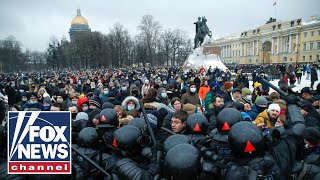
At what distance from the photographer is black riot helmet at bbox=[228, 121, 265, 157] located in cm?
261

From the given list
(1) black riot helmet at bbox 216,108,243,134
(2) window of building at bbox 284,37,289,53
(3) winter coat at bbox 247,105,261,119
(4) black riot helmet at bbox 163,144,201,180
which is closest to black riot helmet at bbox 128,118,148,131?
(1) black riot helmet at bbox 216,108,243,134

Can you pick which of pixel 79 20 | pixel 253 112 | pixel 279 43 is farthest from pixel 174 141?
pixel 79 20

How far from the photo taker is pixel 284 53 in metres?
80.6

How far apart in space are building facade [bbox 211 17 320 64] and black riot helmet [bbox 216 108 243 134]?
6845 centimetres

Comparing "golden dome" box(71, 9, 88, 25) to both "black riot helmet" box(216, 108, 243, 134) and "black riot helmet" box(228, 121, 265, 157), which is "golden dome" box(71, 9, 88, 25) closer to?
"black riot helmet" box(216, 108, 243, 134)

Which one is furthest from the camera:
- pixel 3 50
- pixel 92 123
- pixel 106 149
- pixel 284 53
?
pixel 284 53

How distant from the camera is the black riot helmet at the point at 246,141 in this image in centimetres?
261

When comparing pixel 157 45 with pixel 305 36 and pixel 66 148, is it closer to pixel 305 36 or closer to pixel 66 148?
pixel 305 36

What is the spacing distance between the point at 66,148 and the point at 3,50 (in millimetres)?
75631

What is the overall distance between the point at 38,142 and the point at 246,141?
6.05 ft

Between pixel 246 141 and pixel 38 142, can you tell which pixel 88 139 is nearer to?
pixel 38 142

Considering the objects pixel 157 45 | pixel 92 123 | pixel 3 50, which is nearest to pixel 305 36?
pixel 157 45

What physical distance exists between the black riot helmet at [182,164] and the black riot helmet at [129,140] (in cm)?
65

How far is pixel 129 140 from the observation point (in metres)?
3.08
